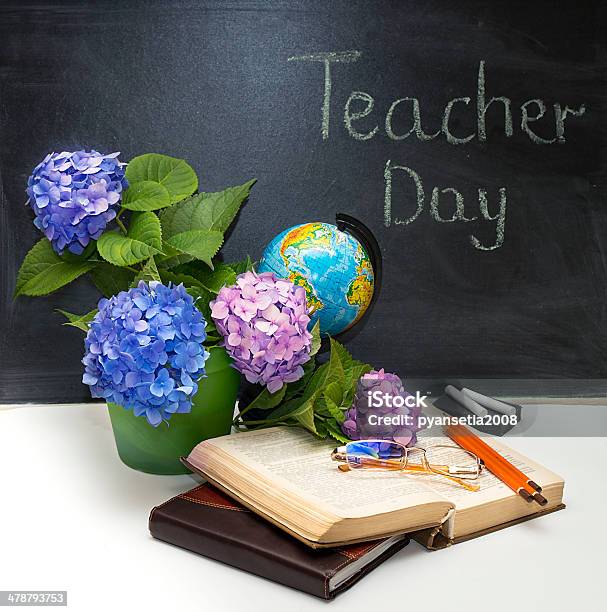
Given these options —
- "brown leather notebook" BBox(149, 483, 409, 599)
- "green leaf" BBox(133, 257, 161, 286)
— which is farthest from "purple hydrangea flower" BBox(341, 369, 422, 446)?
"green leaf" BBox(133, 257, 161, 286)

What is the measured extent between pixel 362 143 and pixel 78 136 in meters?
0.45

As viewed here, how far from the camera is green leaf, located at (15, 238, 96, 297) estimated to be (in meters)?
1.06

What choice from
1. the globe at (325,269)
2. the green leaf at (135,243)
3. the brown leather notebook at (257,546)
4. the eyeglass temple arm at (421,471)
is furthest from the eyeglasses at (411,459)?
the green leaf at (135,243)

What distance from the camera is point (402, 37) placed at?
49.7 inches

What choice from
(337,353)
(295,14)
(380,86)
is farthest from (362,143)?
(337,353)

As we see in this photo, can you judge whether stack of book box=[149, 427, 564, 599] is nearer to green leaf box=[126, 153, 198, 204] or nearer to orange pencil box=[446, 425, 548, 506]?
orange pencil box=[446, 425, 548, 506]

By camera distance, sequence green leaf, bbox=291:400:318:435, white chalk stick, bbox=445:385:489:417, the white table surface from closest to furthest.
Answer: the white table surface < green leaf, bbox=291:400:318:435 < white chalk stick, bbox=445:385:489:417

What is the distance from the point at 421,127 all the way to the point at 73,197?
1.90 feet

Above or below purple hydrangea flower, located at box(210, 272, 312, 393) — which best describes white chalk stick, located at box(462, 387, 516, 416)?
below

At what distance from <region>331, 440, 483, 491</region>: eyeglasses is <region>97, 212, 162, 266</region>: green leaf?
0.34 meters

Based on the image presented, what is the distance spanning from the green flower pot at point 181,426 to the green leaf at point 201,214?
21 centimetres

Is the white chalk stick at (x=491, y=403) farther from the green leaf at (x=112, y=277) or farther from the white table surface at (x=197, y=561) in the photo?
the green leaf at (x=112, y=277)

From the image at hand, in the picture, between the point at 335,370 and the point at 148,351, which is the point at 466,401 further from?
the point at 148,351

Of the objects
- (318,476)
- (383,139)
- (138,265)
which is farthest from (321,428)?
(383,139)
